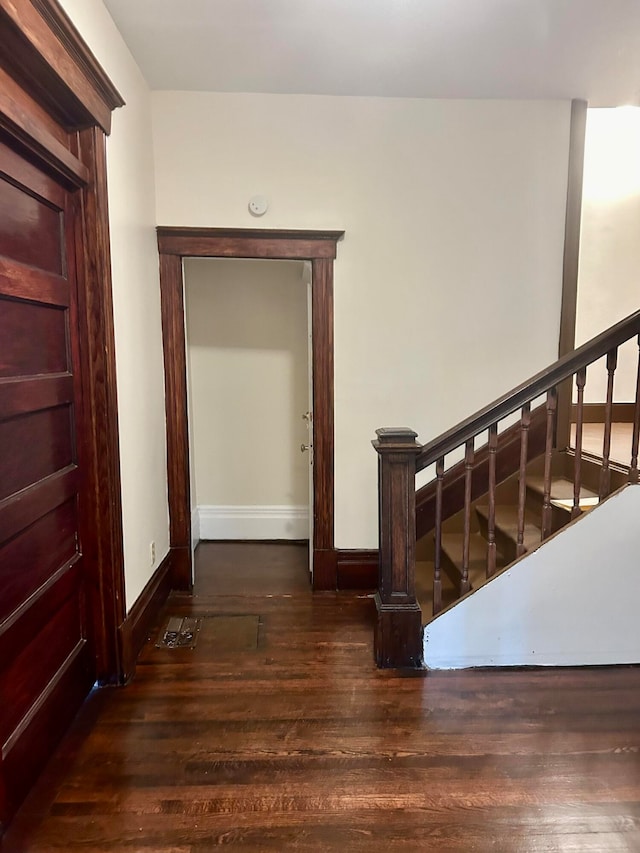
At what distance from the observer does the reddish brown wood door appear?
4.94ft

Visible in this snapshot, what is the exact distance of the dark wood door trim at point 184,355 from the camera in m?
2.86

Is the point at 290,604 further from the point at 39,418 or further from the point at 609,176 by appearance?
the point at 609,176

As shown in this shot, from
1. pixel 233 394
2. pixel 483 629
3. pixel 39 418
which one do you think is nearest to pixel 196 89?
pixel 233 394

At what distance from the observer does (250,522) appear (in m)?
3.87

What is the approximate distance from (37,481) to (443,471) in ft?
5.11

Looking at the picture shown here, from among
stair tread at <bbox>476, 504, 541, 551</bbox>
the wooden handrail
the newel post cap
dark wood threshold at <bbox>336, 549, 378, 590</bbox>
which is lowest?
dark wood threshold at <bbox>336, 549, 378, 590</bbox>

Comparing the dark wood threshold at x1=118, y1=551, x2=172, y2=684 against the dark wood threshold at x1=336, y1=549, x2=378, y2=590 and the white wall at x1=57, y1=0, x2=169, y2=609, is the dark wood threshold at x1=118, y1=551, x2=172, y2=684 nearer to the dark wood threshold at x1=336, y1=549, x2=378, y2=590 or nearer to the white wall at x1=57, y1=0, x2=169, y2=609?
the white wall at x1=57, y1=0, x2=169, y2=609

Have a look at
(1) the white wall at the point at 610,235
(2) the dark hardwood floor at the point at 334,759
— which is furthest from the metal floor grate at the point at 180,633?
(1) the white wall at the point at 610,235

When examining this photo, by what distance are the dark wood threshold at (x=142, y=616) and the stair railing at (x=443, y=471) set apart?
3.59 feet

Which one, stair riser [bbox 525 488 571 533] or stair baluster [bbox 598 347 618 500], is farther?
stair riser [bbox 525 488 571 533]

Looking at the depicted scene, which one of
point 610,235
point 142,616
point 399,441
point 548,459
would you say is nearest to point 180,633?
point 142,616

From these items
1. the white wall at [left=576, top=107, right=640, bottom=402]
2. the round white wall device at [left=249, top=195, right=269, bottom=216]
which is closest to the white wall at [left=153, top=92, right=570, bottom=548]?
the round white wall device at [left=249, top=195, right=269, bottom=216]

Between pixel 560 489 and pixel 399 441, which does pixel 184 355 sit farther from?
pixel 560 489

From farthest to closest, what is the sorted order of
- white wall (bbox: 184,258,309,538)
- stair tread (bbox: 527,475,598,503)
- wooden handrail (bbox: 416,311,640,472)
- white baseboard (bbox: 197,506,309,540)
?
white baseboard (bbox: 197,506,309,540) < white wall (bbox: 184,258,309,538) < stair tread (bbox: 527,475,598,503) < wooden handrail (bbox: 416,311,640,472)
